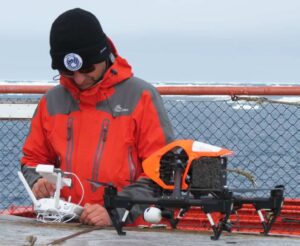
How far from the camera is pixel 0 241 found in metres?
4.08

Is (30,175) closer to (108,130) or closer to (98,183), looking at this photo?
(108,130)

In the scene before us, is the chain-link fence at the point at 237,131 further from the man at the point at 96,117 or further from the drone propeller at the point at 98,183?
the drone propeller at the point at 98,183

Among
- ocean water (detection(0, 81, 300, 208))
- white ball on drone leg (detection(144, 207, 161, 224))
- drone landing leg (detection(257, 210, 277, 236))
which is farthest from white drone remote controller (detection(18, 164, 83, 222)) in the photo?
ocean water (detection(0, 81, 300, 208))

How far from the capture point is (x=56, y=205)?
465 centimetres

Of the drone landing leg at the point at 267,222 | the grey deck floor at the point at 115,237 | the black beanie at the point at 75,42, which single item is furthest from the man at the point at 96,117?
the drone landing leg at the point at 267,222

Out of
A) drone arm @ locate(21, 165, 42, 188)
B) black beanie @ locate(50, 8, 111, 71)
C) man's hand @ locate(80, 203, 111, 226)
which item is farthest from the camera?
drone arm @ locate(21, 165, 42, 188)

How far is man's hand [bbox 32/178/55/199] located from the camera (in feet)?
15.8

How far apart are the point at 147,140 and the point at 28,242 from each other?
3.30ft

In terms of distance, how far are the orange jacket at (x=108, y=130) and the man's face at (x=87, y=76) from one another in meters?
0.03

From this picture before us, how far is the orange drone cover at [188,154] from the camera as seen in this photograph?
4.14 meters

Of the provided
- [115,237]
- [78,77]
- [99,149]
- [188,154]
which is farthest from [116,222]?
[78,77]

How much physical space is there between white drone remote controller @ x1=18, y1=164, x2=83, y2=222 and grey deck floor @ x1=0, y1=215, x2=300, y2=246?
0.09 metres

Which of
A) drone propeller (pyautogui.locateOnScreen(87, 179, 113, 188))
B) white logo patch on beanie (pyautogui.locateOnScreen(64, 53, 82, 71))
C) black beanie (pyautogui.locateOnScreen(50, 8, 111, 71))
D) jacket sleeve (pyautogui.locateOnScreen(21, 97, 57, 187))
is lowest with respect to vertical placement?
drone propeller (pyautogui.locateOnScreen(87, 179, 113, 188))

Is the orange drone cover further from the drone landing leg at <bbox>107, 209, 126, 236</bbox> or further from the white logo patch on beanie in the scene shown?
the white logo patch on beanie
